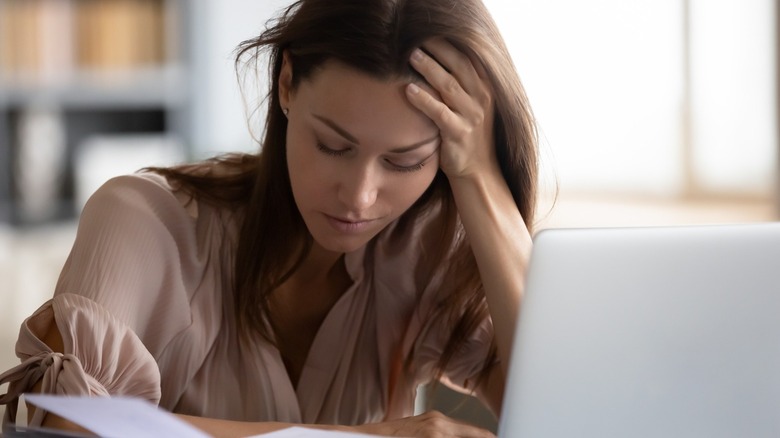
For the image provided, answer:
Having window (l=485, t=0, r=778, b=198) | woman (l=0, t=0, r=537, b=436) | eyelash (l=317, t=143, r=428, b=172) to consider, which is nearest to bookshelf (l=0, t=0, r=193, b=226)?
window (l=485, t=0, r=778, b=198)

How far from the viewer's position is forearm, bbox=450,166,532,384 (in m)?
1.34

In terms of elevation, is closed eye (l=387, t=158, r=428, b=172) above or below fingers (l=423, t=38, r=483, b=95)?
below

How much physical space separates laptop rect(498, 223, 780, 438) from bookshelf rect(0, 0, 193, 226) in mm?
3110

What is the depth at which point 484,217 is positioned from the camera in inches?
54.1

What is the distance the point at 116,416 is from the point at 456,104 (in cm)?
69

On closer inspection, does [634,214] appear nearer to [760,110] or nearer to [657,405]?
[760,110]

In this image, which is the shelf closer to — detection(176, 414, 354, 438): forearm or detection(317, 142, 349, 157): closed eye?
detection(317, 142, 349, 157): closed eye

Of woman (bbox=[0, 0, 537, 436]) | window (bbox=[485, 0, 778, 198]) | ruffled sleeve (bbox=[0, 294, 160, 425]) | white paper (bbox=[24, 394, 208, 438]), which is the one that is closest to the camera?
white paper (bbox=[24, 394, 208, 438])

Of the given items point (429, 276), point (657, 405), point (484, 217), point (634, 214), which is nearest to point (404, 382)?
point (429, 276)

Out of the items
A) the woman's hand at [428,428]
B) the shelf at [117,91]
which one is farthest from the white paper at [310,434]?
the shelf at [117,91]

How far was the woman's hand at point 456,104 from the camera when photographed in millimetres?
1229

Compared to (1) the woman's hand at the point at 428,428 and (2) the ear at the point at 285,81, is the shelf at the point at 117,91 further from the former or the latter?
(1) the woman's hand at the point at 428,428

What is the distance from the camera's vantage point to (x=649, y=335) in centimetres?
79

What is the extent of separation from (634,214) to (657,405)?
2.79m
